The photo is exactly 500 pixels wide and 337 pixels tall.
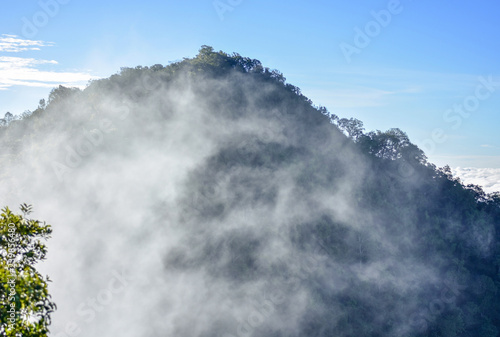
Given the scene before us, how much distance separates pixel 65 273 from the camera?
54.9 meters

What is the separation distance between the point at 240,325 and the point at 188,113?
37534mm

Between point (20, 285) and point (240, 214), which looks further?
point (240, 214)

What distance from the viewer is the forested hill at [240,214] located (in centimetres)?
5206

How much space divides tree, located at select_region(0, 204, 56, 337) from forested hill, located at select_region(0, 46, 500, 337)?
Result: 147 feet

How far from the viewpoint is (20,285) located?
915 centimetres

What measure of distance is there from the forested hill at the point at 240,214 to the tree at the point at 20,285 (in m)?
44.9

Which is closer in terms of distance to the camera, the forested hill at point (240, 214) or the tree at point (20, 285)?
the tree at point (20, 285)

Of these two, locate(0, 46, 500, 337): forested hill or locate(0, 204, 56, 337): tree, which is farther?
locate(0, 46, 500, 337): forested hill

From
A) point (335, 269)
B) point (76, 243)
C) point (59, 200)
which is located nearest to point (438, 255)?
point (335, 269)

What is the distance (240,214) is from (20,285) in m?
48.1

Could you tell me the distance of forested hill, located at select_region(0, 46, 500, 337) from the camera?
171ft

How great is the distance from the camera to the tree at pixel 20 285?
29.6 feet

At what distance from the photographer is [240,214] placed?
56.8 meters

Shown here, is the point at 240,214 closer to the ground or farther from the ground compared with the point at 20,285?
farther from the ground
